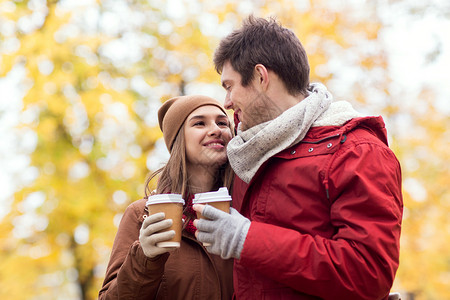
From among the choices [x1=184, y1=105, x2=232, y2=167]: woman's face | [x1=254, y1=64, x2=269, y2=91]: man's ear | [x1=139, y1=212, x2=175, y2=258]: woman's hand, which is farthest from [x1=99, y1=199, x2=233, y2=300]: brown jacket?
[x1=254, y1=64, x2=269, y2=91]: man's ear

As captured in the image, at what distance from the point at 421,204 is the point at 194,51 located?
15.1 ft

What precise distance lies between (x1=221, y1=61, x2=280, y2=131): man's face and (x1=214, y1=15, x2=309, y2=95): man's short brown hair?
30mm

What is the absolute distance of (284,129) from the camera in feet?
6.04

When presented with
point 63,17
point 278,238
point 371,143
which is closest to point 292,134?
point 371,143

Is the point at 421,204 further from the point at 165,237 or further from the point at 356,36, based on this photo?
the point at 165,237

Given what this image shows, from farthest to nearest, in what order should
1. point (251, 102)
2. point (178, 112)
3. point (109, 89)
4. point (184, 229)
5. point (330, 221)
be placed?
point (109, 89)
point (178, 112)
point (184, 229)
point (251, 102)
point (330, 221)

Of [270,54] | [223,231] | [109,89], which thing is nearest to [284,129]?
[270,54]

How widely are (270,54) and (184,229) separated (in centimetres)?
108

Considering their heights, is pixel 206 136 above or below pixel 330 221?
above

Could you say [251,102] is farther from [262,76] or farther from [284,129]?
[284,129]

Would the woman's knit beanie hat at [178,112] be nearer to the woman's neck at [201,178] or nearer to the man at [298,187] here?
the woman's neck at [201,178]

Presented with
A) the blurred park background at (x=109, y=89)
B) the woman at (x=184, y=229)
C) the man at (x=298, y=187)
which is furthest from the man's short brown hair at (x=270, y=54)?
the blurred park background at (x=109, y=89)

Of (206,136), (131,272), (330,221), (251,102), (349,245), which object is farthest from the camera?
(206,136)

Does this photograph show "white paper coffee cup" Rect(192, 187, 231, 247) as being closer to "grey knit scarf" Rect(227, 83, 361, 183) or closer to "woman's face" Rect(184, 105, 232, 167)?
"grey knit scarf" Rect(227, 83, 361, 183)
